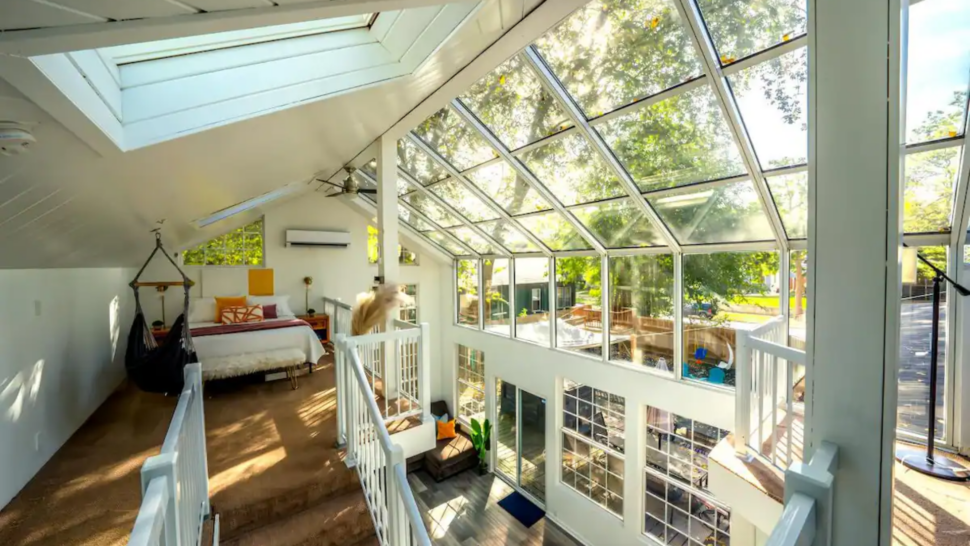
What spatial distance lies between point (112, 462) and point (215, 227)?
140 inches

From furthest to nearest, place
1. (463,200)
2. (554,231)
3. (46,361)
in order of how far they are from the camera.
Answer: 1. (554,231)
2. (463,200)
3. (46,361)

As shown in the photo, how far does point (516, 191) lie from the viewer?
4375 mm

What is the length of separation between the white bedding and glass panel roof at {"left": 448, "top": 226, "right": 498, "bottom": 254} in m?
2.85

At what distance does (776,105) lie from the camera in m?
2.47

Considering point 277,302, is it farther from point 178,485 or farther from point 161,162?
point 178,485

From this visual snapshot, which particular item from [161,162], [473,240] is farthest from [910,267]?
[473,240]

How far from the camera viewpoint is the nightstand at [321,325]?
6582 mm

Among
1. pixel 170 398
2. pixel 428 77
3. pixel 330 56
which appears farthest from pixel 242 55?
pixel 170 398

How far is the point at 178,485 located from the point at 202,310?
5.18 metres

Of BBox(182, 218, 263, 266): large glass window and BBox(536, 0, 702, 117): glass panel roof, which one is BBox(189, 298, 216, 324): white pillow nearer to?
BBox(182, 218, 263, 266): large glass window

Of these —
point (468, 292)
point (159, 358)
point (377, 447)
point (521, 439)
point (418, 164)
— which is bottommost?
point (521, 439)

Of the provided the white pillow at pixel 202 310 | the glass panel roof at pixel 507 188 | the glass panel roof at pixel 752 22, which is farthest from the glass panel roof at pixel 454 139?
the white pillow at pixel 202 310

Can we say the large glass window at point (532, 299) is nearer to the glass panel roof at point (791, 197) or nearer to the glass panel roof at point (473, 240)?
A: the glass panel roof at point (473, 240)

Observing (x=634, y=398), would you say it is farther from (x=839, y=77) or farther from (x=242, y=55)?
(x=242, y=55)
